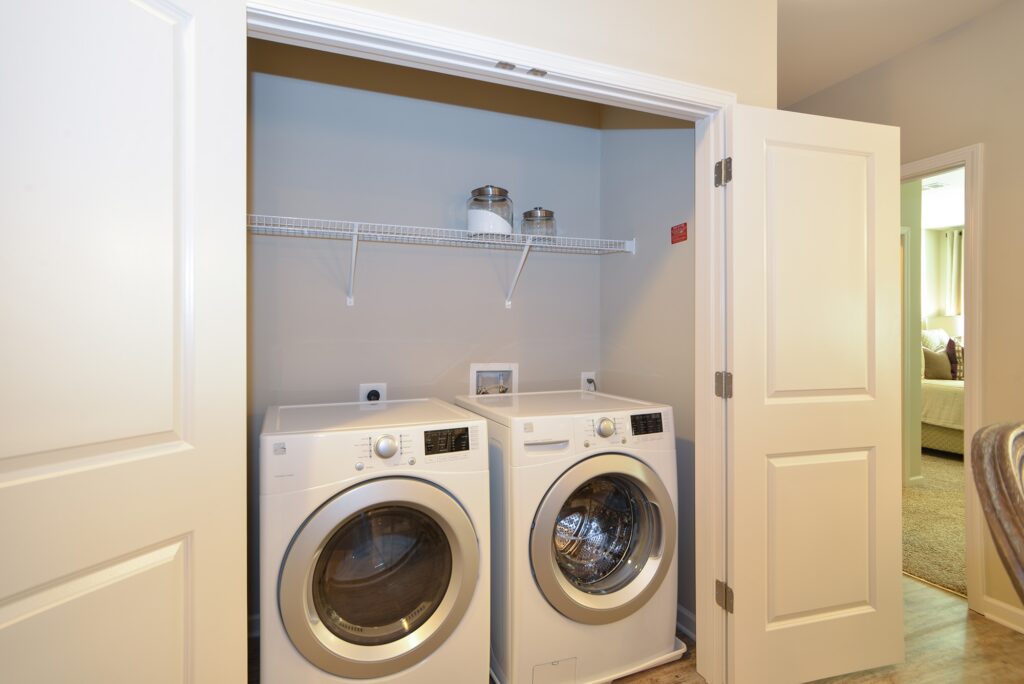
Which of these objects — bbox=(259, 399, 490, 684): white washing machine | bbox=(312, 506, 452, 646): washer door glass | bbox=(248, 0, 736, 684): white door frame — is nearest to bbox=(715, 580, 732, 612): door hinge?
bbox=(248, 0, 736, 684): white door frame

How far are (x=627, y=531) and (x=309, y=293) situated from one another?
5.16 ft

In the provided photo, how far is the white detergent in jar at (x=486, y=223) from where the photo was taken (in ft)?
7.06

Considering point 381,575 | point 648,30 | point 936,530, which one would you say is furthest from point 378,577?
point 936,530

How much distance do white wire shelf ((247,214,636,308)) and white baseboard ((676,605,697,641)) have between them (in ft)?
5.00

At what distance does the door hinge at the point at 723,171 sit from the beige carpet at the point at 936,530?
2.03m

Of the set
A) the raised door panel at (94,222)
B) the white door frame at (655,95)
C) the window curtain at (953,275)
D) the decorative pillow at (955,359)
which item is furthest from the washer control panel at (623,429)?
the window curtain at (953,275)

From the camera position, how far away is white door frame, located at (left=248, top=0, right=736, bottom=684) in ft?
4.27

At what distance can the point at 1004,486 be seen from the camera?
669mm

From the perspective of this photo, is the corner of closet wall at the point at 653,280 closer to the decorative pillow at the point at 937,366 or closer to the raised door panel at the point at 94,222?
the raised door panel at the point at 94,222

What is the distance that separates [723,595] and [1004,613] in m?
1.38

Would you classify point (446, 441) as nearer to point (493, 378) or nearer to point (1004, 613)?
point (493, 378)

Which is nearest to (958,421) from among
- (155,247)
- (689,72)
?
(689,72)

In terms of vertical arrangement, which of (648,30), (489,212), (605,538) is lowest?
(605,538)

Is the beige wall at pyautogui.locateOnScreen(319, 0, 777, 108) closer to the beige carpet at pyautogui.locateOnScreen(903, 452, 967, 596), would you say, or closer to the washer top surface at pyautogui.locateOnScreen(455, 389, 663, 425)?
the washer top surface at pyautogui.locateOnScreen(455, 389, 663, 425)
